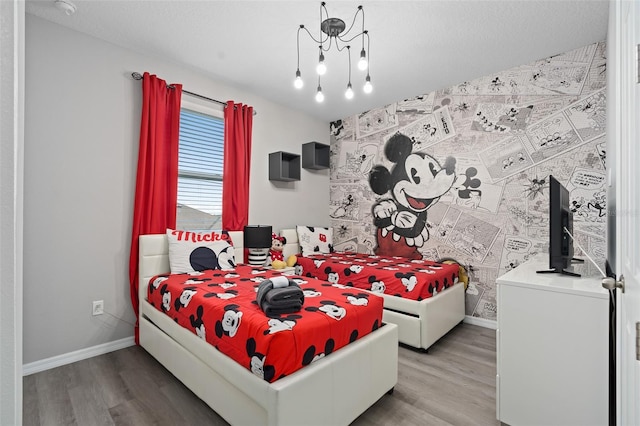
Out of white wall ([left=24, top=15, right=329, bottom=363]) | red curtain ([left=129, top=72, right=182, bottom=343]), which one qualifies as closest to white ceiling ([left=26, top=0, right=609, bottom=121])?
white wall ([left=24, top=15, right=329, bottom=363])

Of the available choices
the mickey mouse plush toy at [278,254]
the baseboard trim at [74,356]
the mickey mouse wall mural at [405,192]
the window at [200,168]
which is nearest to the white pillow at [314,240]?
the mickey mouse plush toy at [278,254]

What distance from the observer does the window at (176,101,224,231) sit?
3236 mm

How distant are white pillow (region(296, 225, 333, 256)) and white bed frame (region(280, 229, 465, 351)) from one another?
1436 mm

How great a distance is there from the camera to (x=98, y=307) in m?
2.61

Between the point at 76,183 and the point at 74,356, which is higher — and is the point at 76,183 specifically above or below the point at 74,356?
above

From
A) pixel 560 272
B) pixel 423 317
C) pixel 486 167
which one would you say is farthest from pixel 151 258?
pixel 486 167

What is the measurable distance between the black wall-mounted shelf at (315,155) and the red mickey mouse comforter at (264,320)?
7.47 feet

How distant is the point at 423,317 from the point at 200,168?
2697mm

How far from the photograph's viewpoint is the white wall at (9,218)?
365mm

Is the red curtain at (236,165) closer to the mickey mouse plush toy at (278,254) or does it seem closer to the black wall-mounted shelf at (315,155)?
the mickey mouse plush toy at (278,254)

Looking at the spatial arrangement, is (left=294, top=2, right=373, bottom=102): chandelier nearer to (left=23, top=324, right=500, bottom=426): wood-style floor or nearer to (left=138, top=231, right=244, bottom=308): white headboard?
(left=138, top=231, right=244, bottom=308): white headboard

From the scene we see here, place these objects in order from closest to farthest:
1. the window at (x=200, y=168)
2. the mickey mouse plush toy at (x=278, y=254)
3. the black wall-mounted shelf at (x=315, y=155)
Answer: the window at (x=200, y=168)
the mickey mouse plush toy at (x=278, y=254)
the black wall-mounted shelf at (x=315, y=155)

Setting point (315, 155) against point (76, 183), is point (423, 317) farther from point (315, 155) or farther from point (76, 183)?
point (76, 183)

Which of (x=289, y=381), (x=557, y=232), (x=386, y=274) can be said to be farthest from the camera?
(x=386, y=274)
